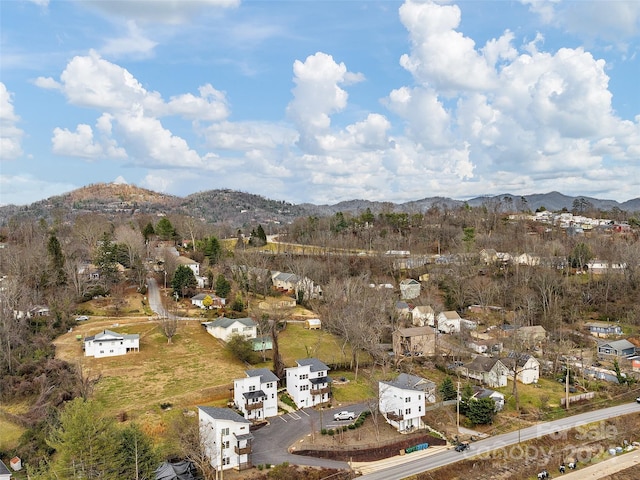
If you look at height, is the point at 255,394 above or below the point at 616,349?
above

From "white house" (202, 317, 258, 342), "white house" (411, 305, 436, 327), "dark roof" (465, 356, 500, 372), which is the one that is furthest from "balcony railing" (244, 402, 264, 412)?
"white house" (411, 305, 436, 327)

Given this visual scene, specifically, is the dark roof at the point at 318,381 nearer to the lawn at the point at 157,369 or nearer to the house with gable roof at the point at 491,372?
the lawn at the point at 157,369

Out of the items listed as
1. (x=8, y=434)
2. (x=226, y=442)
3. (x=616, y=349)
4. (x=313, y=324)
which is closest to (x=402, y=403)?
(x=226, y=442)

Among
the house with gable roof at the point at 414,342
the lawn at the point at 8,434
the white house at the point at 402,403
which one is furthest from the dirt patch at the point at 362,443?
the lawn at the point at 8,434

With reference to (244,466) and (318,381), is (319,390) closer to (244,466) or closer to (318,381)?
(318,381)

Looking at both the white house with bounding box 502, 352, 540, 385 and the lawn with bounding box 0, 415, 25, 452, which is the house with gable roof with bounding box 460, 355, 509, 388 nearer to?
the white house with bounding box 502, 352, 540, 385

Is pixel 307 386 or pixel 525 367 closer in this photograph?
pixel 307 386
